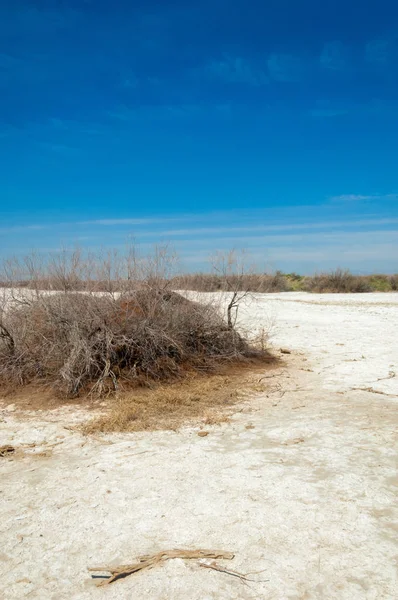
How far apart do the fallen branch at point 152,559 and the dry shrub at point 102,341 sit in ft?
13.2

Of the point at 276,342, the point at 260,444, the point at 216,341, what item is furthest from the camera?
the point at 276,342

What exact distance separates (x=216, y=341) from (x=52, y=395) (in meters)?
3.18

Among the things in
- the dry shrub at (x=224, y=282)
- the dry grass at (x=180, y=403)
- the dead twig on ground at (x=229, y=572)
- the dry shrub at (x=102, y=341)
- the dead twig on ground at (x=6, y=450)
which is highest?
the dry shrub at (x=224, y=282)

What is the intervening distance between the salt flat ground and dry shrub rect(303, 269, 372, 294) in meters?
24.5

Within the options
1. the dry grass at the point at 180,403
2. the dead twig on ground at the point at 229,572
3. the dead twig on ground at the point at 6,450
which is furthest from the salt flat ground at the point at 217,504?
the dry grass at the point at 180,403

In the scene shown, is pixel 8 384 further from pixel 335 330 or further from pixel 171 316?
pixel 335 330

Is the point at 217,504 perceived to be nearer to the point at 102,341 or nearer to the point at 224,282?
the point at 102,341

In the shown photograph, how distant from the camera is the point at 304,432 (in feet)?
17.6

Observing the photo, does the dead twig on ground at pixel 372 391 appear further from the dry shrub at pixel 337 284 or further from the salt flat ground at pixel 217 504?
the dry shrub at pixel 337 284

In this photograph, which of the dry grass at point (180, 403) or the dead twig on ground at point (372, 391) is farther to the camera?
the dead twig on ground at point (372, 391)

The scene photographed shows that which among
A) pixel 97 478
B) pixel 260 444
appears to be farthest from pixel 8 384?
pixel 260 444

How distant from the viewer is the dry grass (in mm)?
5719

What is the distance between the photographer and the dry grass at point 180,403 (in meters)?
5.72

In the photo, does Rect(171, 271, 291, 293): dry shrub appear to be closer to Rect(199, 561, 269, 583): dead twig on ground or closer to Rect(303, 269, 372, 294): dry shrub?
Rect(199, 561, 269, 583): dead twig on ground
